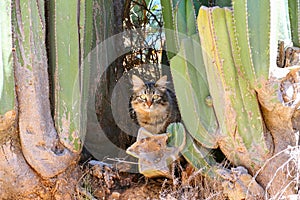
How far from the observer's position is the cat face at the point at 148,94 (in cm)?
401

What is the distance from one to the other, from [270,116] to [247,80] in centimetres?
27

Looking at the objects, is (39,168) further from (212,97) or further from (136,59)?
(136,59)

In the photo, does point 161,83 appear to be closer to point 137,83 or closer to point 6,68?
point 137,83

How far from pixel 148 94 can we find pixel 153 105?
10 centimetres

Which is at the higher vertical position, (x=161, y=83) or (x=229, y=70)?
(x=229, y=70)

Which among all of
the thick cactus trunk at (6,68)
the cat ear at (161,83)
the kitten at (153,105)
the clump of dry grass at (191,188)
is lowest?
the clump of dry grass at (191,188)

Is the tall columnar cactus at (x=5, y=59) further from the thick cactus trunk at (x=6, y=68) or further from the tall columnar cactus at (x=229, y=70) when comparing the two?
the tall columnar cactus at (x=229, y=70)

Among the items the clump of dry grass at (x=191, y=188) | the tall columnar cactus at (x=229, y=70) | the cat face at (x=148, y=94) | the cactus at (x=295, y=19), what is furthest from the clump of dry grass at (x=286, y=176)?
the cat face at (x=148, y=94)

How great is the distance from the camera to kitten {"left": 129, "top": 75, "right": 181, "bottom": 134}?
392 centimetres

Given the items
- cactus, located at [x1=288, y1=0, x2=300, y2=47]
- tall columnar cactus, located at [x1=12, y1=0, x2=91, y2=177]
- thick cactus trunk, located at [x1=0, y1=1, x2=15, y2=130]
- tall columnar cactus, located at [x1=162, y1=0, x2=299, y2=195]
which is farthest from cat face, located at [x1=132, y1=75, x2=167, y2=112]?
thick cactus trunk, located at [x1=0, y1=1, x2=15, y2=130]

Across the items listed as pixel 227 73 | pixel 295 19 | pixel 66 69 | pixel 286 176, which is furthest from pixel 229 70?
pixel 66 69

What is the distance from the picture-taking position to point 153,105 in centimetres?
401

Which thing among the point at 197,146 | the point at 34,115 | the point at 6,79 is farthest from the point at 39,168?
the point at 197,146

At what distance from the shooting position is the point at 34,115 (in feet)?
10.0
